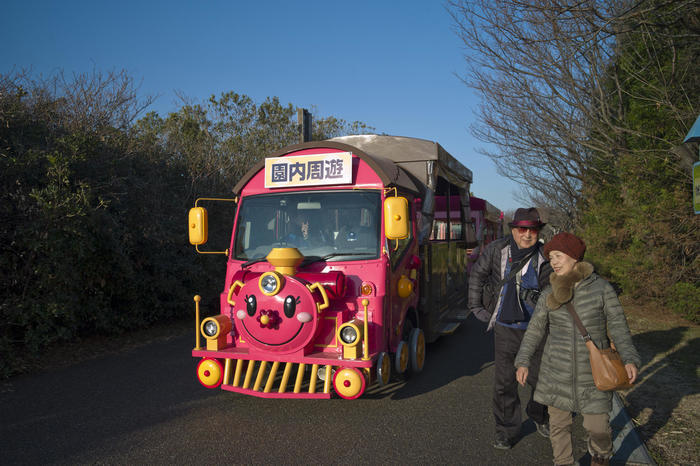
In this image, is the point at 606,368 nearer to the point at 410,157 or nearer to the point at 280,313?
the point at 280,313

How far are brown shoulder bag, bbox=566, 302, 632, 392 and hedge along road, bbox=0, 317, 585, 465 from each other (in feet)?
3.82

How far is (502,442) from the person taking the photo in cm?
439

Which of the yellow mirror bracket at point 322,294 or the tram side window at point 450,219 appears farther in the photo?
the tram side window at point 450,219

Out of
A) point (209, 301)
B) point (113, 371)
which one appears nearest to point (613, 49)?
point (209, 301)

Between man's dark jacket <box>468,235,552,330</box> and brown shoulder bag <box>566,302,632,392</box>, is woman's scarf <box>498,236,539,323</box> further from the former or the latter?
brown shoulder bag <box>566,302,632,392</box>

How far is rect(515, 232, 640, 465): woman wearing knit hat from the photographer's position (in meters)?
3.44

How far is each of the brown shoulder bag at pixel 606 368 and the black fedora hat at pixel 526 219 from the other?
3.93ft

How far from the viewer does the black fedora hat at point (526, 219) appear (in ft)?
14.5

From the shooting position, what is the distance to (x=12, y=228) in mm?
7266

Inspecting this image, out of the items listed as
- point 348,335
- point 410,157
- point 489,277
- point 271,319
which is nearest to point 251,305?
point 271,319

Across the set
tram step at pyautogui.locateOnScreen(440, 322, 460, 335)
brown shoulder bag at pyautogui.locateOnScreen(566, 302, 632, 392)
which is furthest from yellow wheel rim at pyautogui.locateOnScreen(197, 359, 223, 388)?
tram step at pyautogui.locateOnScreen(440, 322, 460, 335)

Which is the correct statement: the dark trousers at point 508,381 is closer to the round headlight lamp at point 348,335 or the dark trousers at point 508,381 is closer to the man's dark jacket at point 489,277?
the man's dark jacket at point 489,277

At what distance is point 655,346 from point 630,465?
16.5 ft

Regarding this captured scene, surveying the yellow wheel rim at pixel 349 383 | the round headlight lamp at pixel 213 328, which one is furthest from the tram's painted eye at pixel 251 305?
the yellow wheel rim at pixel 349 383
